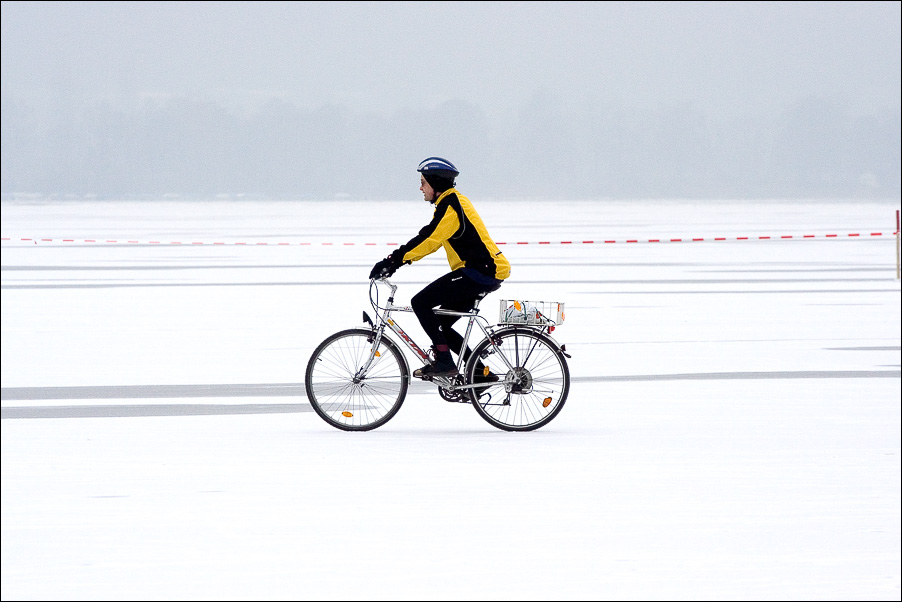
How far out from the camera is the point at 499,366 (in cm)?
1061

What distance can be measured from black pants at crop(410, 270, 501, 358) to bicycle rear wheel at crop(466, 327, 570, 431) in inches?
11.1

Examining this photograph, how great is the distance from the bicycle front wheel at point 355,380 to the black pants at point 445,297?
1.00 feet

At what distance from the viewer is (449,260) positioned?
33.7 ft

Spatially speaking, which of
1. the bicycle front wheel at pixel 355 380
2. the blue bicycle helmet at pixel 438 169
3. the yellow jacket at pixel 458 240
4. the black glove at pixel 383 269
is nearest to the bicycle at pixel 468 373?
the bicycle front wheel at pixel 355 380

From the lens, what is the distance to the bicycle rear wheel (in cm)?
1051

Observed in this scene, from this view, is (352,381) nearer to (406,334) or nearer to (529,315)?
(406,334)

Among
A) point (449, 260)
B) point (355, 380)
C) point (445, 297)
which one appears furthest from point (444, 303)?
point (355, 380)

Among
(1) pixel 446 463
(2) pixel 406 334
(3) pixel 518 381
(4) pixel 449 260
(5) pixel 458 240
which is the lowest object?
(1) pixel 446 463

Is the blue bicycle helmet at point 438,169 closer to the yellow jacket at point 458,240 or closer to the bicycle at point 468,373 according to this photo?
the yellow jacket at point 458,240

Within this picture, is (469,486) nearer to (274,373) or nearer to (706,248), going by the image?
(274,373)

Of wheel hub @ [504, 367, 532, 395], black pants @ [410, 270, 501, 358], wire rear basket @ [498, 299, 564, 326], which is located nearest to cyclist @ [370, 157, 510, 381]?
black pants @ [410, 270, 501, 358]

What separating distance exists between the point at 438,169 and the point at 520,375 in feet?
4.86

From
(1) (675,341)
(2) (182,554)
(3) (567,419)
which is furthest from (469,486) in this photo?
(1) (675,341)

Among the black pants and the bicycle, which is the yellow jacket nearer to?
→ the black pants
